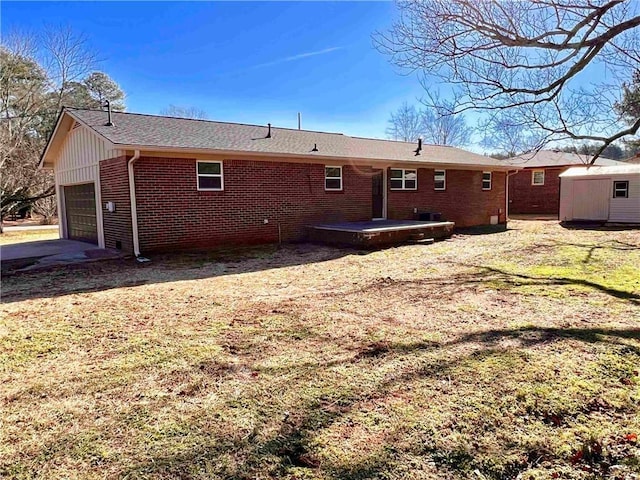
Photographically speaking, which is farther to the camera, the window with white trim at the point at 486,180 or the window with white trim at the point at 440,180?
the window with white trim at the point at 486,180

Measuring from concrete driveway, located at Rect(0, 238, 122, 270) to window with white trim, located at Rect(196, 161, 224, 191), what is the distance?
9.08 ft

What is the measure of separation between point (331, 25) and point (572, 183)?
14.4 metres

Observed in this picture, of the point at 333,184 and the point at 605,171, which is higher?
the point at 605,171

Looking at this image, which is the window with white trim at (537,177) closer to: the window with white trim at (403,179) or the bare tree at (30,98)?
the window with white trim at (403,179)

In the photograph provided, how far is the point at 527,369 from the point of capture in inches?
140

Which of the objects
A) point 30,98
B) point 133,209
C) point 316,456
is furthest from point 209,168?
point 30,98

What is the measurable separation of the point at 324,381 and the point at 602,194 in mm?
19856

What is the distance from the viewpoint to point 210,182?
440 inches

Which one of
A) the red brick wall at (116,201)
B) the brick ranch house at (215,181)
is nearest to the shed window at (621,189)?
the brick ranch house at (215,181)

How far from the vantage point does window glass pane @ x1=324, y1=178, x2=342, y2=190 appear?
543 inches

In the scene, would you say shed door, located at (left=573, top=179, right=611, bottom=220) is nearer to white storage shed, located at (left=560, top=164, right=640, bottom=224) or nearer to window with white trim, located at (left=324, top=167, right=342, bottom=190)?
white storage shed, located at (left=560, top=164, right=640, bottom=224)

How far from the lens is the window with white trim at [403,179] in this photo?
15.7m

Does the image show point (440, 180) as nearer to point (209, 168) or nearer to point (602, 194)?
point (602, 194)

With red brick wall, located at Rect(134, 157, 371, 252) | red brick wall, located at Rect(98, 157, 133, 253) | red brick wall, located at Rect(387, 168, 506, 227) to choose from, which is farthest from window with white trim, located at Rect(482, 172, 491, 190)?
red brick wall, located at Rect(98, 157, 133, 253)
